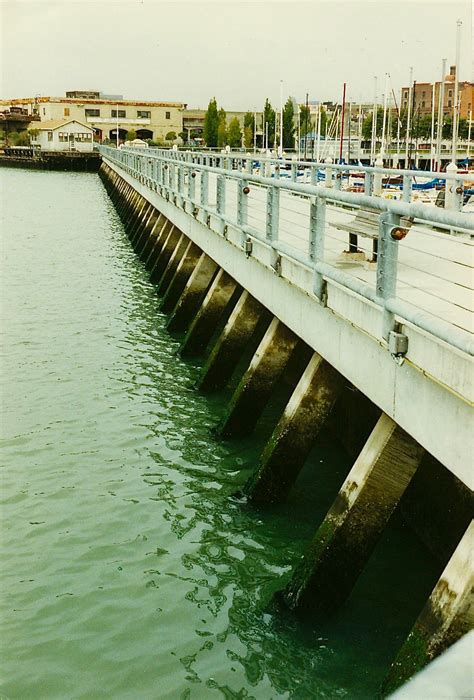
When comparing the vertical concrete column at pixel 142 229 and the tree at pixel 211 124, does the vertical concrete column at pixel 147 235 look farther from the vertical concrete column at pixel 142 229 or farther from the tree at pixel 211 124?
the tree at pixel 211 124

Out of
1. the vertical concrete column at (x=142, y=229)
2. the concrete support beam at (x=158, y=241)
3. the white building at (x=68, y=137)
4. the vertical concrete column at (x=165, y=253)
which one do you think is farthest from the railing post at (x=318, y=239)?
the white building at (x=68, y=137)

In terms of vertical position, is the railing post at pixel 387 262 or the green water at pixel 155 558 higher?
the railing post at pixel 387 262

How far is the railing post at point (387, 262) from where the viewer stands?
5.43 meters

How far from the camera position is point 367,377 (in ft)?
20.7

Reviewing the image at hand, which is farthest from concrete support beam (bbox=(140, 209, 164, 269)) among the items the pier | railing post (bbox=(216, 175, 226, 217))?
the pier

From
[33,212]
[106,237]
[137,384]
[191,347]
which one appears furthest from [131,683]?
[33,212]

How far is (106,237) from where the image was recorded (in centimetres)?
3453

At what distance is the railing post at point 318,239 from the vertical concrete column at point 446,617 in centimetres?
309

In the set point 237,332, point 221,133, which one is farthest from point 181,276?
point 221,133

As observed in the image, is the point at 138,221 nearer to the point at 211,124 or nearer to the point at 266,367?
the point at 266,367

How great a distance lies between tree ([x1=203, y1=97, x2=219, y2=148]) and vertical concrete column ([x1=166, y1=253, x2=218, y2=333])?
110 metres

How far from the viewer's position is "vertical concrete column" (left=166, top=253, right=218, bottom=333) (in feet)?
51.9

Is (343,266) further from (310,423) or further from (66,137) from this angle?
(66,137)

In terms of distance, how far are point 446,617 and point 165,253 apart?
1897 cm
